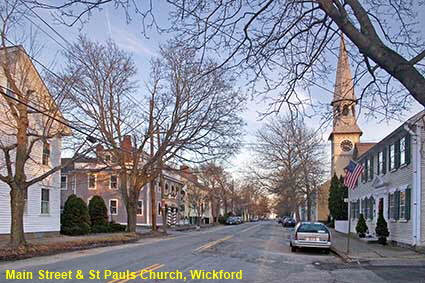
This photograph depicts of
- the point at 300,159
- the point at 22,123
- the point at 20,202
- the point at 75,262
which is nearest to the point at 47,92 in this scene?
the point at 22,123

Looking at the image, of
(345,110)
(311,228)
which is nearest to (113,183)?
(311,228)

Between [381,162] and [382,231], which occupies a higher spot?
[381,162]

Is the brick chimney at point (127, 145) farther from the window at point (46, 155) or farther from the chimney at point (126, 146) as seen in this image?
the window at point (46, 155)

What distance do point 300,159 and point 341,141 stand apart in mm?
13819

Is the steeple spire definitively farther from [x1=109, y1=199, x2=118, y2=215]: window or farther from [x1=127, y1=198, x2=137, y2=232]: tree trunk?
[x1=109, y1=199, x2=118, y2=215]: window

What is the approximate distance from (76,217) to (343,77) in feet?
108

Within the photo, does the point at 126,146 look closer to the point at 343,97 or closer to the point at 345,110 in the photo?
the point at 343,97

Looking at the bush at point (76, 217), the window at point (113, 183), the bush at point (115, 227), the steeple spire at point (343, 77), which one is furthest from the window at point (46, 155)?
the window at point (113, 183)

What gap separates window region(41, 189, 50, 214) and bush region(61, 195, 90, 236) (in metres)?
3.96

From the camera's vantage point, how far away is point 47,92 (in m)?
26.0

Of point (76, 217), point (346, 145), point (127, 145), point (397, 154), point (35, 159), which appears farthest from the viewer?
point (346, 145)

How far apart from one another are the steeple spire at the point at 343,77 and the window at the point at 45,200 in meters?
27.6

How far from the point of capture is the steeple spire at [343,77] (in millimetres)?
10414

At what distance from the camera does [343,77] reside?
12070 mm
